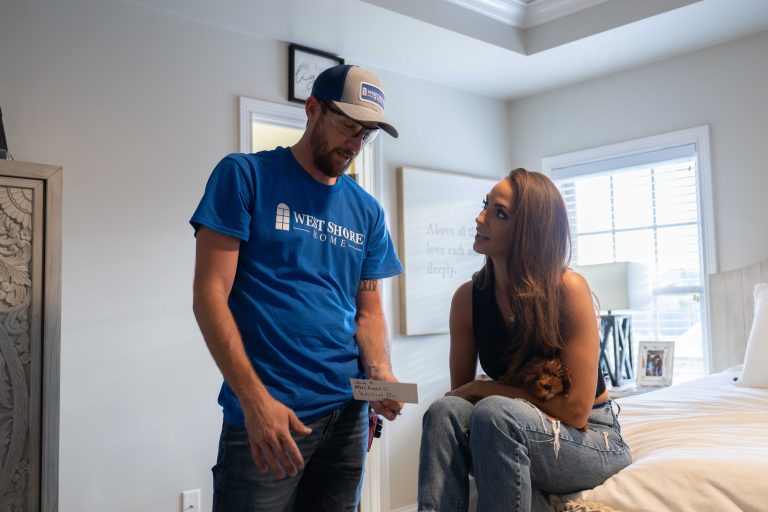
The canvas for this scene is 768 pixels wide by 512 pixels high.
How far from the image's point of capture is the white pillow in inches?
107

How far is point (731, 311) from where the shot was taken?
3486mm

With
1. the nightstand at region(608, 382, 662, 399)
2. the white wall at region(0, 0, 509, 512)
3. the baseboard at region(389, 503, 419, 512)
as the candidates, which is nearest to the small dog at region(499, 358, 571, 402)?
the white wall at region(0, 0, 509, 512)

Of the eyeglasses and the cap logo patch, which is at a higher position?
the cap logo patch

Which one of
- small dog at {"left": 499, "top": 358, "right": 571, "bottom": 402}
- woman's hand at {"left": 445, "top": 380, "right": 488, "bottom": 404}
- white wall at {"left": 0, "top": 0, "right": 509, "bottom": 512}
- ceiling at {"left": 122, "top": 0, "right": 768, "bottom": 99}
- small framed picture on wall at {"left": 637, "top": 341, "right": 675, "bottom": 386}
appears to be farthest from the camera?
small framed picture on wall at {"left": 637, "top": 341, "right": 675, "bottom": 386}

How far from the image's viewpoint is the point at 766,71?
343 cm

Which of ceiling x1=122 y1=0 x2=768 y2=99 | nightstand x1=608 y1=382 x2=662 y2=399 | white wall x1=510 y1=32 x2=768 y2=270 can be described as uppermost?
ceiling x1=122 y1=0 x2=768 y2=99

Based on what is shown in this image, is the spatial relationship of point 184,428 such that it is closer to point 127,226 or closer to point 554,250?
point 127,226

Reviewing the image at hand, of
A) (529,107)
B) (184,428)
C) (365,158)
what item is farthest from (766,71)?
(184,428)

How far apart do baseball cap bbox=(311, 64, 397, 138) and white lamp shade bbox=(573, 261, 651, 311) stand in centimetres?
246

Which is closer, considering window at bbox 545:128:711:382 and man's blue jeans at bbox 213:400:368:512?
man's blue jeans at bbox 213:400:368:512

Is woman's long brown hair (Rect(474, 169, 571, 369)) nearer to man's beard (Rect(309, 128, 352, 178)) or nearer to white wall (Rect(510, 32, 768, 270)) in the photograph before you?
man's beard (Rect(309, 128, 352, 178))

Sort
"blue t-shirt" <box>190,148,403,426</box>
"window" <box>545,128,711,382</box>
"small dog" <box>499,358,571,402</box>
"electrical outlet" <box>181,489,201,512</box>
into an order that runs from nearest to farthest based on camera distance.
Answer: "blue t-shirt" <box>190,148,403,426</box> → "small dog" <box>499,358,571,402</box> → "electrical outlet" <box>181,489,201,512</box> → "window" <box>545,128,711,382</box>

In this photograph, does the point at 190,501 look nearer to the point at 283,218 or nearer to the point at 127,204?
the point at 127,204

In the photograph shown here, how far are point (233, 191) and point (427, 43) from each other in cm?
237
